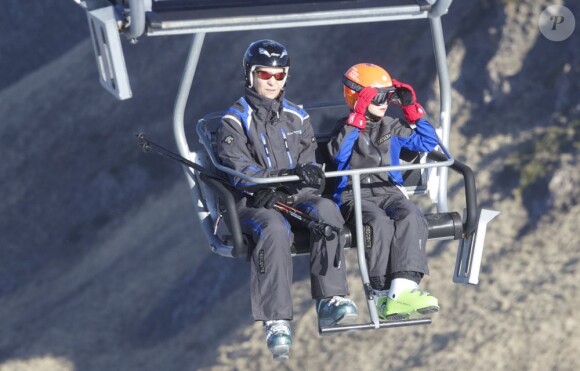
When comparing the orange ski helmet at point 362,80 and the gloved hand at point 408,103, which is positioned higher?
the orange ski helmet at point 362,80

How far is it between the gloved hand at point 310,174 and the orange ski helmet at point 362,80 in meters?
0.97

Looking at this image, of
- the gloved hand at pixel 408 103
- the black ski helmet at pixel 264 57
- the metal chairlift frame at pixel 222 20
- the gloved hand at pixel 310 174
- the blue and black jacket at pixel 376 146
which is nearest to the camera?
the metal chairlift frame at pixel 222 20

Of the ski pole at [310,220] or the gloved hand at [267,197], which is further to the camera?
the gloved hand at [267,197]

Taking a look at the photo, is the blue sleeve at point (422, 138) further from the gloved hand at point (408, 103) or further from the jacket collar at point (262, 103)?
the jacket collar at point (262, 103)

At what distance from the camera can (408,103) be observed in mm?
10742

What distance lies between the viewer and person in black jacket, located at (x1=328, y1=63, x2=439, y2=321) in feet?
33.1

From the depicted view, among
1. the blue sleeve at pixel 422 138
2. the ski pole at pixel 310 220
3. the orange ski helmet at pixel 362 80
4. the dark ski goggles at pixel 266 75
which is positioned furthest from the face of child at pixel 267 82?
the blue sleeve at pixel 422 138

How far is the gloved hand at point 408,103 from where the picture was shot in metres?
10.7

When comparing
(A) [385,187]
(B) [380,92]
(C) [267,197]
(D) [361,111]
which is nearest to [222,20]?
(C) [267,197]

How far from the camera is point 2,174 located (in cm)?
2950

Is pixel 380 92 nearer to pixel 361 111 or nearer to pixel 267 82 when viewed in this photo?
pixel 361 111

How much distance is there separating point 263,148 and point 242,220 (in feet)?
2.02

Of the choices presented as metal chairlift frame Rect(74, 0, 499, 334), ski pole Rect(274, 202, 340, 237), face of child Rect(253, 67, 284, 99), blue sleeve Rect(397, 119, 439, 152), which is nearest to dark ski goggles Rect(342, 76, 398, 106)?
blue sleeve Rect(397, 119, 439, 152)

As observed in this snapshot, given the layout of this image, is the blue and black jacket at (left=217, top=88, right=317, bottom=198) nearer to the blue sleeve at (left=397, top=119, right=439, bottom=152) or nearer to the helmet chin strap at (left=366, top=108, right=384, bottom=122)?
the helmet chin strap at (left=366, top=108, right=384, bottom=122)
